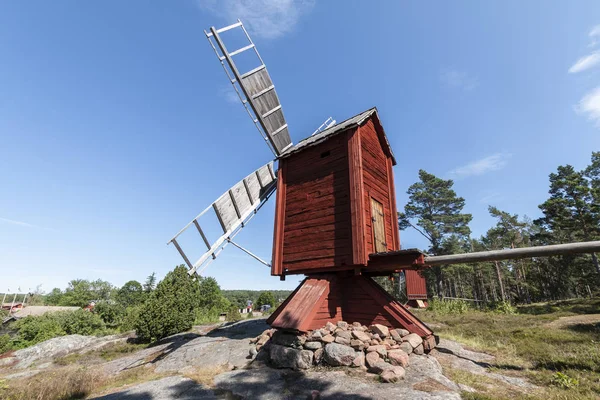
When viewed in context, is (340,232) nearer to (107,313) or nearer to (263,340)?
(263,340)

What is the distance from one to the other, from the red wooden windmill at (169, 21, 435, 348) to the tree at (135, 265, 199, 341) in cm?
667

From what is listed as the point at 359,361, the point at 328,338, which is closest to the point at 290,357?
the point at 328,338

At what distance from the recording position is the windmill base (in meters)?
7.75

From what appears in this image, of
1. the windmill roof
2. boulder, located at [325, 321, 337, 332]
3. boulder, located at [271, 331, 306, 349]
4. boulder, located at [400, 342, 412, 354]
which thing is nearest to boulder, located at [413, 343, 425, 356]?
boulder, located at [400, 342, 412, 354]

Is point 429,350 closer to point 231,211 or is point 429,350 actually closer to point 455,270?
point 231,211

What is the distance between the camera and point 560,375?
18.7 ft

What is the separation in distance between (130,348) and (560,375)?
19474 mm

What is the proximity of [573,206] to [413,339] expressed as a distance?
3773cm

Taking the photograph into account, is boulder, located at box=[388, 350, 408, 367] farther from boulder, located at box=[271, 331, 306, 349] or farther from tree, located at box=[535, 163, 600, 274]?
tree, located at box=[535, 163, 600, 274]

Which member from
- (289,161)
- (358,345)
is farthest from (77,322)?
(358,345)

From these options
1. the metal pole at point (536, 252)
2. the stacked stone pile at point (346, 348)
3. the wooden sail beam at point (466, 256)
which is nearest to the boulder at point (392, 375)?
the stacked stone pile at point (346, 348)

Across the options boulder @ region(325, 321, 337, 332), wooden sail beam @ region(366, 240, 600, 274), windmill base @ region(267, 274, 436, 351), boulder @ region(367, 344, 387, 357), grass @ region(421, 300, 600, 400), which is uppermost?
wooden sail beam @ region(366, 240, 600, 274)

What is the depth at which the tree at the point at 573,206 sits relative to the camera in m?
29.6

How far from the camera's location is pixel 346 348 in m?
6.79
